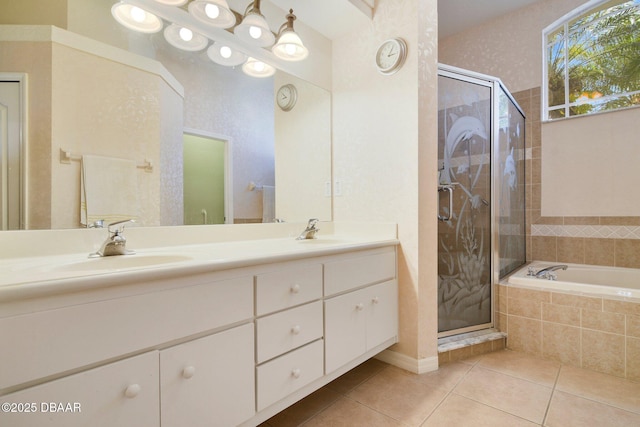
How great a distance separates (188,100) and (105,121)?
1.31ft

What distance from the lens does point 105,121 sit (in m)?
1.24

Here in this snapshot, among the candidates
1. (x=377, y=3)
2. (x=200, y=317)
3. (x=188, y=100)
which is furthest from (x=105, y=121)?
(x=377, y=3)

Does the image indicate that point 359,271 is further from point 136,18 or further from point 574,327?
point 136,18

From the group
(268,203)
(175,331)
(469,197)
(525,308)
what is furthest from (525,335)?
(175,331)

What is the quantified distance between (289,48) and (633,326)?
2579mm

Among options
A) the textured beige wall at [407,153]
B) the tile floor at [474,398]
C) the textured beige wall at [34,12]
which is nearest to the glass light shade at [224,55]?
the textured beige wall at [34,12]

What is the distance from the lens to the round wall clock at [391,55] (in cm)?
179

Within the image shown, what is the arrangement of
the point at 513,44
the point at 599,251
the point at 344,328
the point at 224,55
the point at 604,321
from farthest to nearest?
the point at 513,44 < the point at 599,251 < the point at 604,321 < the point at 224,55 < the point at 344,328

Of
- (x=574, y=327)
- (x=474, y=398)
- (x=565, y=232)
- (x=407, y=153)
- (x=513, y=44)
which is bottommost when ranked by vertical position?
(x=474, y=398)

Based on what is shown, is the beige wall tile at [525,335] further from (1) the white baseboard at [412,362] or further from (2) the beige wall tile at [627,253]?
(2) the beige wall tile at [627,253]

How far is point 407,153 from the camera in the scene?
1.79 metres

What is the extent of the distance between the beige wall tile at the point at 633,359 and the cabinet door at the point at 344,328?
150cm

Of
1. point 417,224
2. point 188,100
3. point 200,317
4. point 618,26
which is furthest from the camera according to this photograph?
point 618,26

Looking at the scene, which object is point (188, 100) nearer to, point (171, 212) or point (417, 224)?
point (171, 212)
